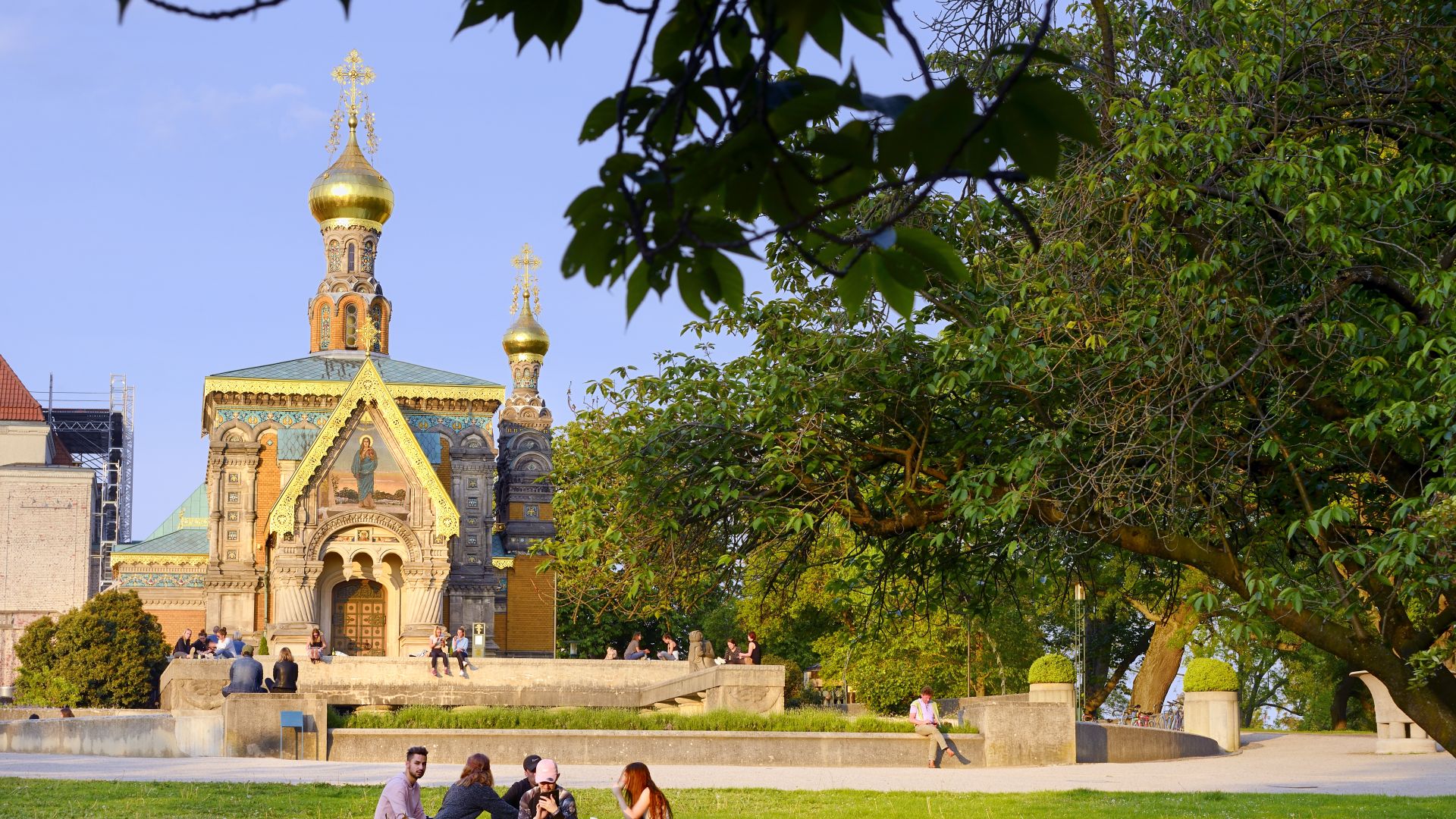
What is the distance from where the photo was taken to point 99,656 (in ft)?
155

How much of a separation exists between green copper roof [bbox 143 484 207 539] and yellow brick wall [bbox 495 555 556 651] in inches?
475

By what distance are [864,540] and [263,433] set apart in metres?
47.4

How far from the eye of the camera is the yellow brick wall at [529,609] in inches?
2336

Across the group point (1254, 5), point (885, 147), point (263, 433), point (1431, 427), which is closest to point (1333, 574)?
point (1431, 427)

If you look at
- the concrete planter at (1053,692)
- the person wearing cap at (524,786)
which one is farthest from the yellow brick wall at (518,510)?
the person wearing cap at (524,786)

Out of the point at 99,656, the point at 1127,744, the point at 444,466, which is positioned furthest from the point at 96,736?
the point at 444,466

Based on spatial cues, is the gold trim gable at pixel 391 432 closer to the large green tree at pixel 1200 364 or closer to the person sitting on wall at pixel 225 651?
the person sitting on wall at pixel 225 651

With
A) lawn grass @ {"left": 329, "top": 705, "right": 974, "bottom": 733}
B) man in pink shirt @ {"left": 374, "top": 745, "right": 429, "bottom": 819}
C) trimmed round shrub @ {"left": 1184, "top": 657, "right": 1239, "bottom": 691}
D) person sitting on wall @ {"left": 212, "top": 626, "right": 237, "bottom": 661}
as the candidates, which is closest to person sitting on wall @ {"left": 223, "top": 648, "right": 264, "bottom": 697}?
lawn grass @ {"left": 329, "top": 705, "right": 974, "bottom": 733}

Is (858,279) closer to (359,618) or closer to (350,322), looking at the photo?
(359,618)

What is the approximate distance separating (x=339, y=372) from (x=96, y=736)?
1431 inches

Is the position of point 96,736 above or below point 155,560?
below

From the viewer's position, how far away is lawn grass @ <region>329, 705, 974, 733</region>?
2464 cm

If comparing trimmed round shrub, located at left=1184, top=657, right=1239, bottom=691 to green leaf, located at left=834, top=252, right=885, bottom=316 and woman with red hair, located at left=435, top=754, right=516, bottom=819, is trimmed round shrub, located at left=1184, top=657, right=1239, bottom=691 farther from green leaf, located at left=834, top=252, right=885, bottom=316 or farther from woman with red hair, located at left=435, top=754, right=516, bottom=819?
green leaf, located at left=834, top=252, right=885, bottom=316

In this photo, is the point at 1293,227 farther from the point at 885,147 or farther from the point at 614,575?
the point at 885,147
